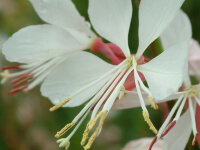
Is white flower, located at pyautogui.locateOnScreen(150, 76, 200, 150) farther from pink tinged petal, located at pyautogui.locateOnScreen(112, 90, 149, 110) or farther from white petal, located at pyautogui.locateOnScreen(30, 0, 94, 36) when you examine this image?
white petal, located at pyautogui.locateOnScreen(30, 0, 94, 36)

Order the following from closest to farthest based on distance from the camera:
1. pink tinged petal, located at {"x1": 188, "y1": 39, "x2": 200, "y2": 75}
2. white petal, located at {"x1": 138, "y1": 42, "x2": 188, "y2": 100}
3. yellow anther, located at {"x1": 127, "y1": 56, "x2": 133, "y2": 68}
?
1. white petal, located at {"x1": 138, "y1": 42, "x2": 188, "y2": 100}
2. yellow anther, located at {"x1": 127, "y1": 56, "x2": 133, "y2": 68}
3. pink tinged petal, located at {"x1": 188, "y1": 39, "x2": 200, "y2": 75}

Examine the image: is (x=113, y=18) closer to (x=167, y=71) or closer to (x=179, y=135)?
(x=167, y=71)

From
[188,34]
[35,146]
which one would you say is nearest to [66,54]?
[188,34]

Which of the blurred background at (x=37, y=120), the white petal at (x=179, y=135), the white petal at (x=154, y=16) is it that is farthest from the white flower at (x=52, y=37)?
the blurred background at (x=37, y=120)

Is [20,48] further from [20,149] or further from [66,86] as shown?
[20,149]

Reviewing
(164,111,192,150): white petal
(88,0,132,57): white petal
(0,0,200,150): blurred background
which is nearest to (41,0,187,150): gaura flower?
(88,0,132,57): white petal

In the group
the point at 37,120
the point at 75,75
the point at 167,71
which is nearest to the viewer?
the point at 167,71

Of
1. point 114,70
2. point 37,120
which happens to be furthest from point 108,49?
point 37,120
